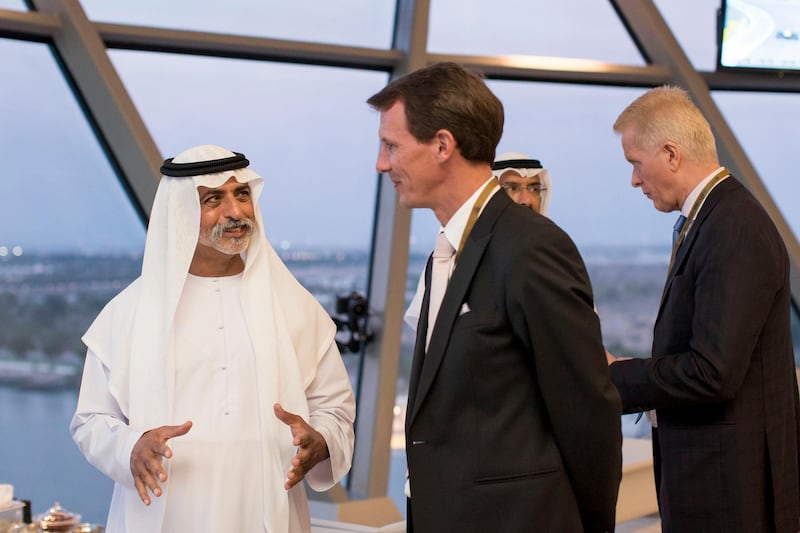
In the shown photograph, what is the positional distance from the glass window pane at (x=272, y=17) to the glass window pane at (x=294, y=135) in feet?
0.56

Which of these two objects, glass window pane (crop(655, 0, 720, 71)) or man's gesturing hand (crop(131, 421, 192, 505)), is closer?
man's gesturing hand (crop(131, 421, 192, 505))

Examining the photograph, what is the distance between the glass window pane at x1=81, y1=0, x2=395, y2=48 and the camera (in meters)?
5.36

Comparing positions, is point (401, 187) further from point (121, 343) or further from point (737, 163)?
point (737, 163)

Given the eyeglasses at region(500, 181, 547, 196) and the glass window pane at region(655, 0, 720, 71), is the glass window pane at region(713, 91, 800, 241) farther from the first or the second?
the eyeglasses at region(500, 181, 547, 196)

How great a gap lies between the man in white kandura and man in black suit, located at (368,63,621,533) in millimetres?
619

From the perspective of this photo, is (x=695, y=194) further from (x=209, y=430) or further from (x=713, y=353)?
(x=209, y=430)

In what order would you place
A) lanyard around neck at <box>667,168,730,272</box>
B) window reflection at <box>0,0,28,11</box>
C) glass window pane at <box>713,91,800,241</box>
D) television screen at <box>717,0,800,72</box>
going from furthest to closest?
glass window pane at <box>713,91,800,241</box> → television screen at <box>717,0,800,72</box> → window reflection at <box>0,0,28,11</box> → lanyard around neck at <box>667,168,730,272</box>

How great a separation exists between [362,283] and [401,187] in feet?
13.4

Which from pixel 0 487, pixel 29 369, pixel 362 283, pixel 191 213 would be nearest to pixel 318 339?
pixel 191 213

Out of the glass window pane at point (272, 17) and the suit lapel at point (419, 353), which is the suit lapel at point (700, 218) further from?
the glass window pane at point (272, 17)

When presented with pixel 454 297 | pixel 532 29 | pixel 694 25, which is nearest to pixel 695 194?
pixel 454 297

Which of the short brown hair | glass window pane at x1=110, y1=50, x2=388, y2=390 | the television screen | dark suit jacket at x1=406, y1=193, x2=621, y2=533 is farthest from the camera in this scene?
the television screen

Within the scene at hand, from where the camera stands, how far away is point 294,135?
5.90 m

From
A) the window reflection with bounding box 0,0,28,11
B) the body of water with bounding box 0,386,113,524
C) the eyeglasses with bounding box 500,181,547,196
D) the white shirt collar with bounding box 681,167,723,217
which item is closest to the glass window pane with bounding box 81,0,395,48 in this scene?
the window reflection with bounding box 0,0,28,11
